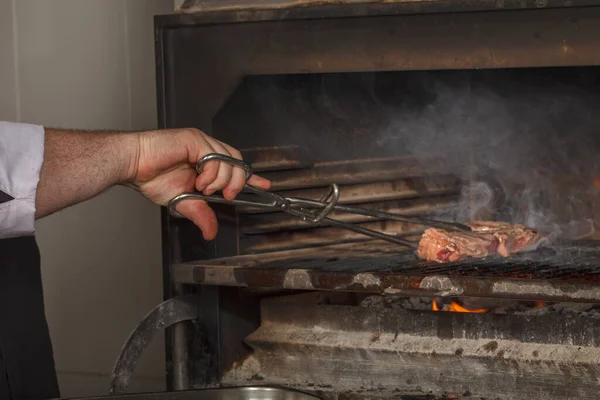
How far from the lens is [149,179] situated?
1.85 meters

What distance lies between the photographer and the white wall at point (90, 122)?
274 cm

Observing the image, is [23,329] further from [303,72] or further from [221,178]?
[303,72]

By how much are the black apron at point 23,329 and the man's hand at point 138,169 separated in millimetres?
236

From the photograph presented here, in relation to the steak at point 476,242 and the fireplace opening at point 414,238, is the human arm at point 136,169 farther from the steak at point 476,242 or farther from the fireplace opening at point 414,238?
the steak at point 476,242

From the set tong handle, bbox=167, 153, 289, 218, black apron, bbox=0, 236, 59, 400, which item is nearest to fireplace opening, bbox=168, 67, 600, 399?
tong handle, bbox=167, 153, 289, 218

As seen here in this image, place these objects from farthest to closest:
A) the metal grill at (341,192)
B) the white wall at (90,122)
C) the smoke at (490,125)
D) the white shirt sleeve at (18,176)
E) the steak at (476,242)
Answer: the white wall at (90,122) → the smoke at (490,125) → the metal grill at (341,192) → the steak at (476,242) → the white shirt sleeve at (18,176)

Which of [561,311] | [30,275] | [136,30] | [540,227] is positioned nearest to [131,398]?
[30,275]

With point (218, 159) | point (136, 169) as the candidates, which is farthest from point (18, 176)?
point (218, 159)

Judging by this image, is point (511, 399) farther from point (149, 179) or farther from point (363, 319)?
point (149, 179)

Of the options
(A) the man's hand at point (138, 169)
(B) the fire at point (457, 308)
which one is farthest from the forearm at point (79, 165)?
(B) the fire at point (457, 308)

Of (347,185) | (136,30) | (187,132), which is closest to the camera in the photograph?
(187,132)

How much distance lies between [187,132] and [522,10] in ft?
2.43

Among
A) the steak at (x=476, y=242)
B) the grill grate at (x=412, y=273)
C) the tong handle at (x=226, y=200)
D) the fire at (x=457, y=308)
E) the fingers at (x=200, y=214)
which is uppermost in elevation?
the tong handle at (x=226, y=200)

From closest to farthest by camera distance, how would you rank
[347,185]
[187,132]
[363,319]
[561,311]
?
[187,132], [561,311], [363,319], [347,185]
